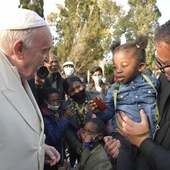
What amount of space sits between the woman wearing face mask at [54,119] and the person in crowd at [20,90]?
1.46 metres

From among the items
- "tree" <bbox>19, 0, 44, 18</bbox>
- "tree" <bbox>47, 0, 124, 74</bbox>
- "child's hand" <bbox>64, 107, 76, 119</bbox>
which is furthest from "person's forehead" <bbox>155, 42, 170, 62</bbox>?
"tree" <bbox>47, 0, 124, 74</bbox>

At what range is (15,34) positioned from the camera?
6.25 ft

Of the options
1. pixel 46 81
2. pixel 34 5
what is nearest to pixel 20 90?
pixel 46 81

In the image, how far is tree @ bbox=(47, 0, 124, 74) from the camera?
114ft

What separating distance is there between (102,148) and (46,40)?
1.57 m

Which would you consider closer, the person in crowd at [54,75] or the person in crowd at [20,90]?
the person in crowd at [20,90]

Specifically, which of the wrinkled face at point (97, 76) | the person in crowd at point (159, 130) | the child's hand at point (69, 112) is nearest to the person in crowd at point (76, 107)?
the child's hand at point (69, 112)

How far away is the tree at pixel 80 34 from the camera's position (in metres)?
34.6

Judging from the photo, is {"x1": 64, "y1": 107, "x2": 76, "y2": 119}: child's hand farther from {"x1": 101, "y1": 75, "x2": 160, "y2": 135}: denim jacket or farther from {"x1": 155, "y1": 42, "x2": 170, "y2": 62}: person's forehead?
{"x1": 155, "y1": 42, "x2": 170, "y2": 62}: person's forehead

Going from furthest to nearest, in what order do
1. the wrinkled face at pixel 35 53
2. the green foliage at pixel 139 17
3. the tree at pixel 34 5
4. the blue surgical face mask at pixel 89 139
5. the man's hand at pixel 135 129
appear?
the green foliage at pixel 139 17 → the tree at pixel 34 5 → the blue surgical face mask at pixel 89 139 → the wrinkled face at pixel 35 53 → the man's hand at pixel 135 129

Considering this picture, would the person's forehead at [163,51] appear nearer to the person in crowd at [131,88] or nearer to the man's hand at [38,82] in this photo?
the person in crowd at [131,88]

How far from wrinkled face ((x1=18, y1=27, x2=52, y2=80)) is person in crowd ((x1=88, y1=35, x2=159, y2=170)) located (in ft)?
3.89

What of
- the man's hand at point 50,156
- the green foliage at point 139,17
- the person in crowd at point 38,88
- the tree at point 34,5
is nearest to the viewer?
the man's hand at point 50,156

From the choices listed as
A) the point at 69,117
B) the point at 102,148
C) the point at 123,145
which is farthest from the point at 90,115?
the point at 123,145
